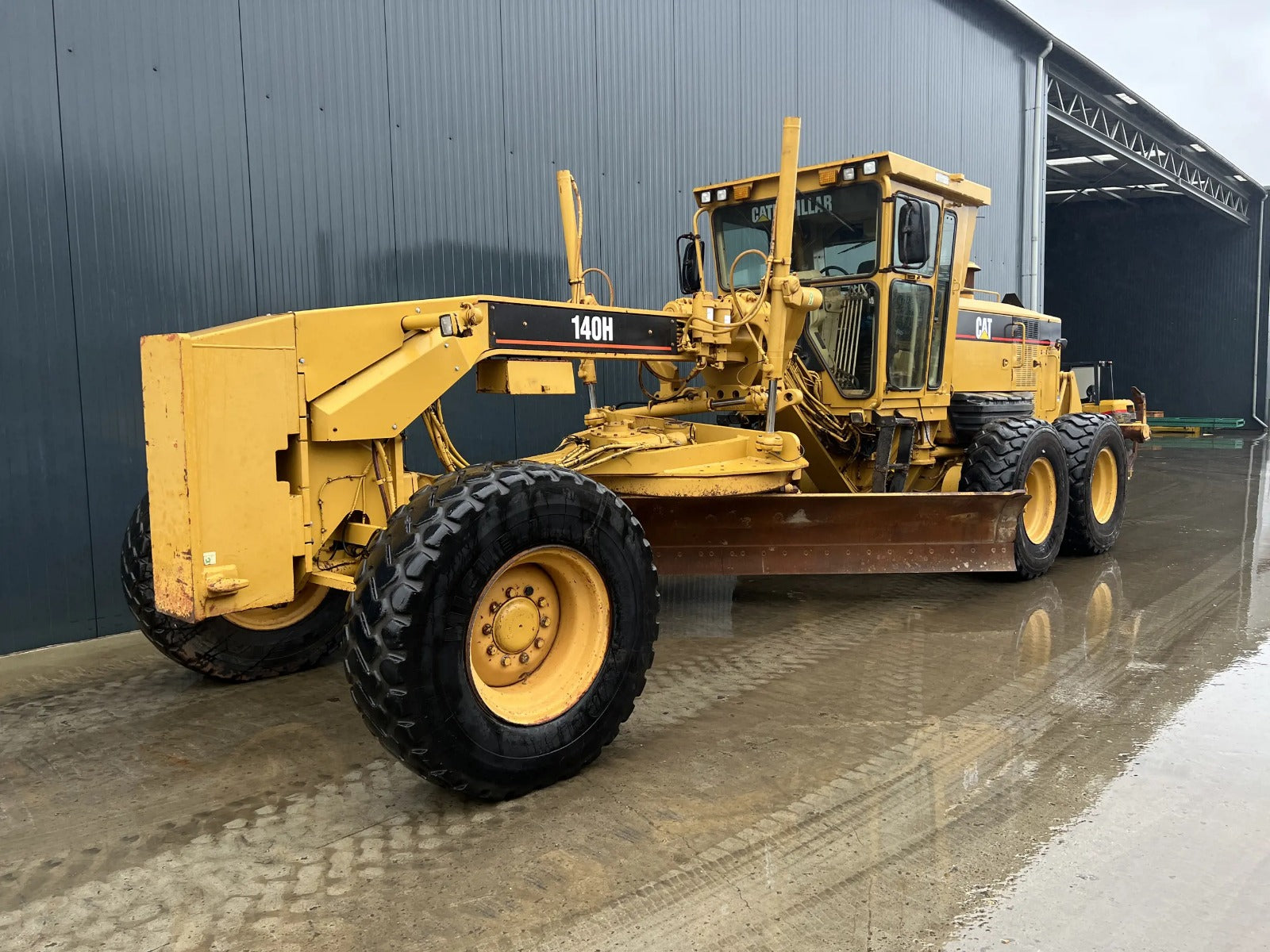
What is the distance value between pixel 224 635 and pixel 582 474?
1.84 m

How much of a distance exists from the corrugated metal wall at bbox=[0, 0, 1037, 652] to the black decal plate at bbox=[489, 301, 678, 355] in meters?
2.58

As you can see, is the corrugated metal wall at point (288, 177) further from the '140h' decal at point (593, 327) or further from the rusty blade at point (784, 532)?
the '140h' decal at point (593, 327)

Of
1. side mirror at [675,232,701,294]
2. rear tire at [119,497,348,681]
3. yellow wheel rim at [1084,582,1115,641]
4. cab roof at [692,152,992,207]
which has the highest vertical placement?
cab roof at [692,152,992,207]

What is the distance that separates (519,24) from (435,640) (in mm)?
6263

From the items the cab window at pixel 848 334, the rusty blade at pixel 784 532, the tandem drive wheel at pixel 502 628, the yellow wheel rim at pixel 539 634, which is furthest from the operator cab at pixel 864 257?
the yellow wheel rim at pixel 539 634

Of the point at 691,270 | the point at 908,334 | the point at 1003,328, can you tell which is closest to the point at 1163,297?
the point at 1003,328

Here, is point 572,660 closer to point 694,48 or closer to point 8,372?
point 8,372

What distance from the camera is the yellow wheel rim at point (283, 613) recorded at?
4.64 meters

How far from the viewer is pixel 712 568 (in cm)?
571

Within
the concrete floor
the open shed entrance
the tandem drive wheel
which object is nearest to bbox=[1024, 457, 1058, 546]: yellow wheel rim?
the concrete floor

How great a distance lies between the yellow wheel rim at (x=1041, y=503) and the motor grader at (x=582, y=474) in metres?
0.02

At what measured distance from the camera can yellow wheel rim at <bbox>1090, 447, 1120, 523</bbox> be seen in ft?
26.0

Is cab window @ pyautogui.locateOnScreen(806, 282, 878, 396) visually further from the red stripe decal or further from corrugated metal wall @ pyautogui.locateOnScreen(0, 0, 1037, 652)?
corrugated metal wall @ pyautogui.locateOnScreen(0, 0, 1037, 652)

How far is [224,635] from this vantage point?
180 inches
